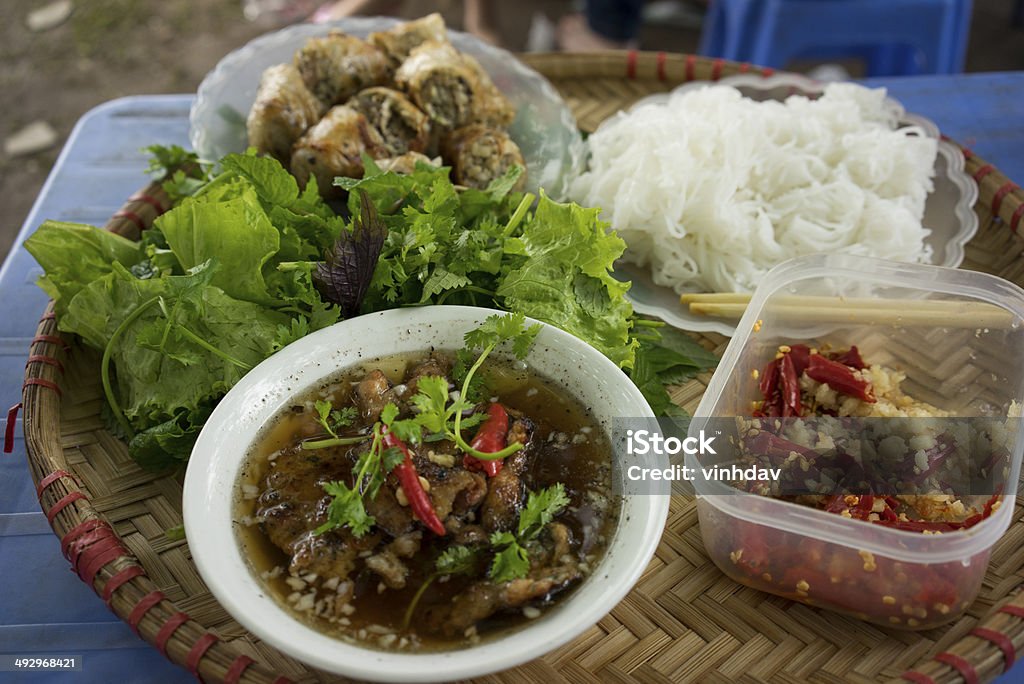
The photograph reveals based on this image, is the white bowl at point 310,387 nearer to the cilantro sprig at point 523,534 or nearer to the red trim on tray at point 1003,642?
the cilantro sprig at point 523,534

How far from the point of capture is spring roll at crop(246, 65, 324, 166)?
118 inches

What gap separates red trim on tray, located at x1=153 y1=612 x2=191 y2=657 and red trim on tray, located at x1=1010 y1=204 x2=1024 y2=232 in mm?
2680

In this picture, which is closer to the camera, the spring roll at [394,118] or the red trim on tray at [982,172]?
the spring roll at [394,118]

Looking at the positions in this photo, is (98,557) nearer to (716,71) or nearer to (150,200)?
(150,200)

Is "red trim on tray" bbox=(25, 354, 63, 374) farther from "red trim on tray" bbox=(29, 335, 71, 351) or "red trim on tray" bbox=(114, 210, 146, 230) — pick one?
"red trim on tray" bbox=(114, 210, 146, 230)

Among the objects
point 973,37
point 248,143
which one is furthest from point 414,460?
point 973,37

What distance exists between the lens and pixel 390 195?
2.63 m

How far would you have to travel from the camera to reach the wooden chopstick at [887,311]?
8.08 feet

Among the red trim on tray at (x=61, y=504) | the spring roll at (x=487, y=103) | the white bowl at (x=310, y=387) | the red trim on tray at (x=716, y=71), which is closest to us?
the white bowl at (x=310, y=387)

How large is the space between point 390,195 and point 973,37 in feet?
18.0

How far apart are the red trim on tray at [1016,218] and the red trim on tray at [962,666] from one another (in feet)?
5.35

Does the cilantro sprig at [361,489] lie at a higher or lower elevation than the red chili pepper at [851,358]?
higher

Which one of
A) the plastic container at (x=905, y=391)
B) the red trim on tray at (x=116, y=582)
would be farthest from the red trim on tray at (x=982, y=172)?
the red trim on tray at (x=116, y=582)

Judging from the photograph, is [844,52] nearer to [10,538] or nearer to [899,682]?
[899,682]
